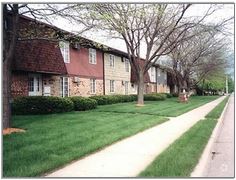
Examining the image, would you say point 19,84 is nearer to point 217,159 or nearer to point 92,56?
point 92,56

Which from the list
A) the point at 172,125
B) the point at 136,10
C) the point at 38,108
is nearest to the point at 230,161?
the point at 172,125

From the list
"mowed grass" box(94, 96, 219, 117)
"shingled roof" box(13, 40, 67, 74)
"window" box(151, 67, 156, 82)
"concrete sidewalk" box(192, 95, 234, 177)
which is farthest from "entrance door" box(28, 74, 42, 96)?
"window" box(151, 67, 156, 82)

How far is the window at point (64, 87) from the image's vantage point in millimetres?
24156

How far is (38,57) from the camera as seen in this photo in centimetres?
1997

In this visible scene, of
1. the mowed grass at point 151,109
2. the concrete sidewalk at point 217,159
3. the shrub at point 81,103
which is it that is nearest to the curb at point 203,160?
the concrete sidewalk at point 217,159

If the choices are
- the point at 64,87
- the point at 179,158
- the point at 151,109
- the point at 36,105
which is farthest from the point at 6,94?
the point at 64,87

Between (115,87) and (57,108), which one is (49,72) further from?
(115,87)

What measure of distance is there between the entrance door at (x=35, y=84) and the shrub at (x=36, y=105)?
10.6ft

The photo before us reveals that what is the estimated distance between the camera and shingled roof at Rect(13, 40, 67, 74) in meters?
18.6

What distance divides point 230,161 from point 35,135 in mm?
5543

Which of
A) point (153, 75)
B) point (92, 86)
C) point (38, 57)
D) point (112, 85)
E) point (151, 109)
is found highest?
point (153, 75)

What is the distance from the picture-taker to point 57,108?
59.9 feet

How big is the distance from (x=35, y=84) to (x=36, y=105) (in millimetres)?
4201

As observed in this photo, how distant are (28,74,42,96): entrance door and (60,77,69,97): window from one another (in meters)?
2.60
